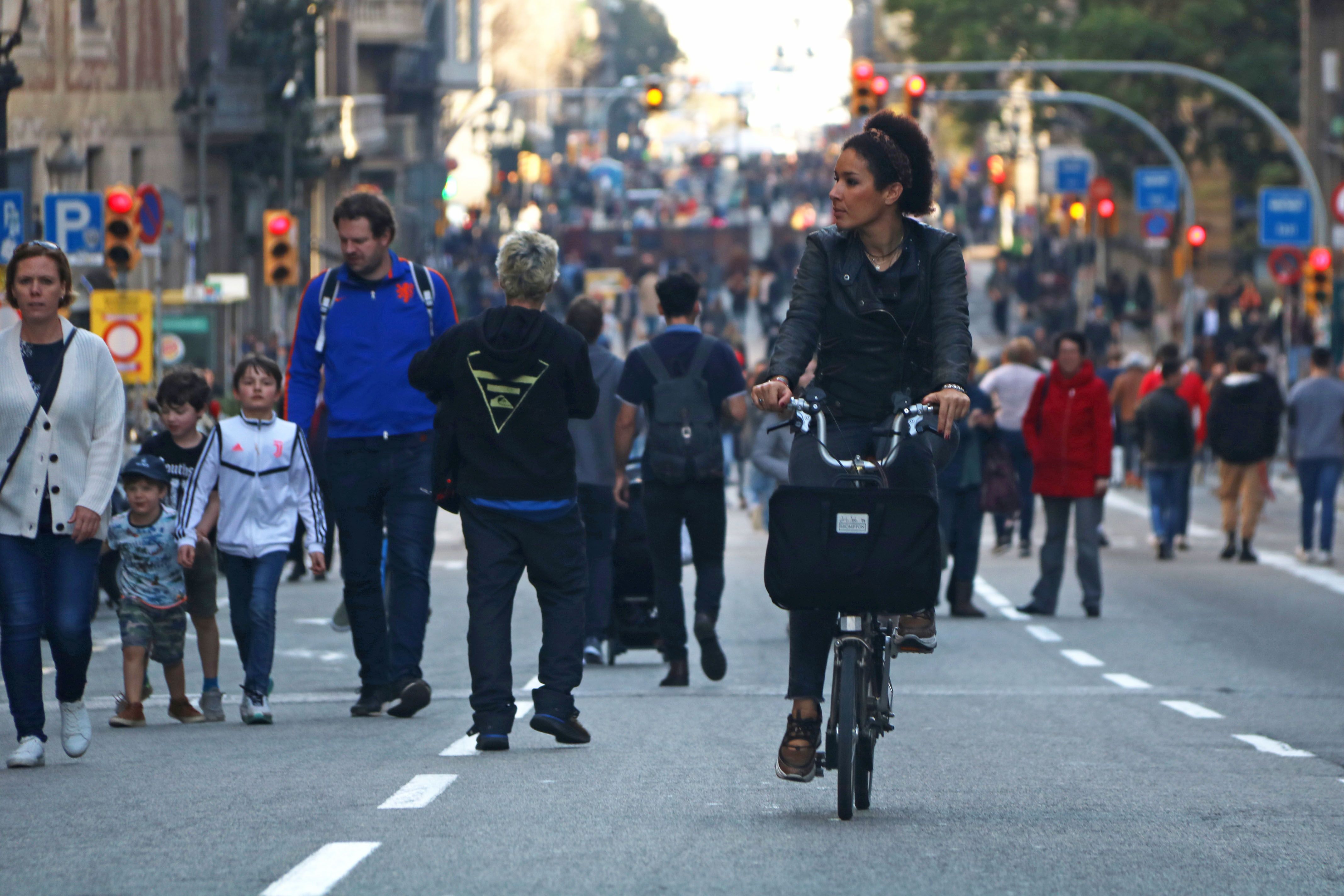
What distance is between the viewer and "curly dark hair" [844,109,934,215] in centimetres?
725

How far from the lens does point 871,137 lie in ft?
23.9

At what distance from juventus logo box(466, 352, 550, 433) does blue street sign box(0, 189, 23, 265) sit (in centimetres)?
1205

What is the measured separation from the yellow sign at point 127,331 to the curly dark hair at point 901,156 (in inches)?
642

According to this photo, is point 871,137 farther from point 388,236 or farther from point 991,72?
point 991,72

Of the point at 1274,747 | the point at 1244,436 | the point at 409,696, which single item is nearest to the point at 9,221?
the point at 1244,436

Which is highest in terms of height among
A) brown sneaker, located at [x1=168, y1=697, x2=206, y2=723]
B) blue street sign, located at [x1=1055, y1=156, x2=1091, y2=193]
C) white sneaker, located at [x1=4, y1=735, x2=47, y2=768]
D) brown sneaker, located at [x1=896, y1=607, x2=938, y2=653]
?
blue street sign, located at [x1=1055, y1=156, x2=1091, y2=193]

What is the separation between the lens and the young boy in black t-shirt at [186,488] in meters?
10.6

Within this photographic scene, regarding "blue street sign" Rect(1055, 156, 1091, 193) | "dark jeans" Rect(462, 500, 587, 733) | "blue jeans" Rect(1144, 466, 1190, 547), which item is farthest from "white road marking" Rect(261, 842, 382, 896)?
"blue street sign" Rect(1055, 156, 1091, 193)

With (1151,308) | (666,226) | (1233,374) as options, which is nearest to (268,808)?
(1233,374)

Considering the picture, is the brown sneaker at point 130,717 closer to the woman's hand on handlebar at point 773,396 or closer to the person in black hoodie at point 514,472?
the person in black hoodie at point 514,472

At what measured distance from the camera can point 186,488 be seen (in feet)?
34.3

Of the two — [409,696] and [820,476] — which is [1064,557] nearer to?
[409,696]

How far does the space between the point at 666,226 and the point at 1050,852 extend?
3318 inches

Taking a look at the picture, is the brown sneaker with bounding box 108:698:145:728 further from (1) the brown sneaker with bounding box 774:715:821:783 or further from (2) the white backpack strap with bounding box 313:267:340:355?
(1) the brown sneaker with bounding box 774:715:821:783
